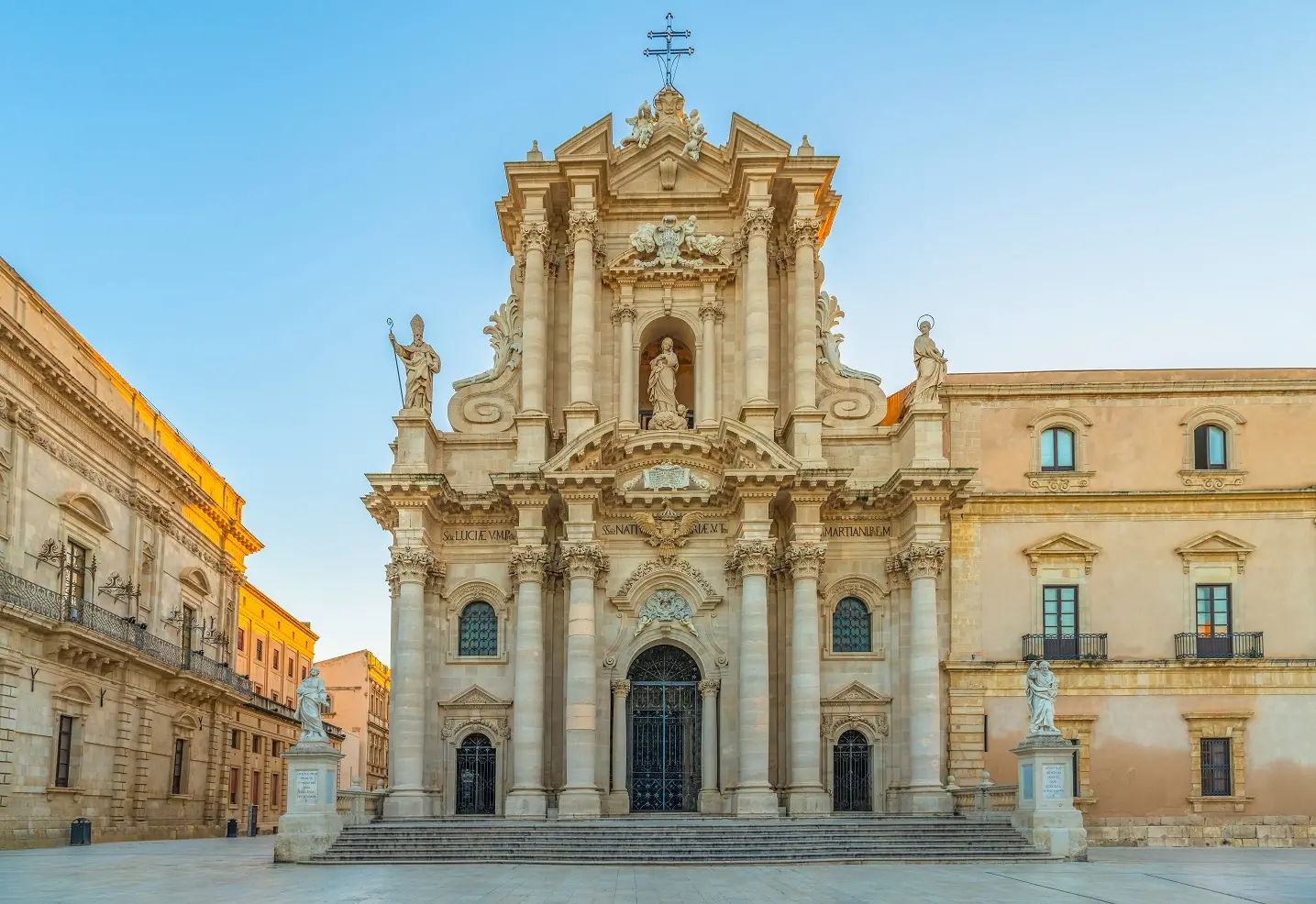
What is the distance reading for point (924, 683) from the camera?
30.6 meters

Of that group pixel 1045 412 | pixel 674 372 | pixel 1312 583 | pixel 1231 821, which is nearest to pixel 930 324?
pixel 1045 412

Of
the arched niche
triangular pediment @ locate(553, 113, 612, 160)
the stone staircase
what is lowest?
the stone staircase

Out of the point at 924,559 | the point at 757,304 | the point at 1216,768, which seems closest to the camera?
the point at 924,559

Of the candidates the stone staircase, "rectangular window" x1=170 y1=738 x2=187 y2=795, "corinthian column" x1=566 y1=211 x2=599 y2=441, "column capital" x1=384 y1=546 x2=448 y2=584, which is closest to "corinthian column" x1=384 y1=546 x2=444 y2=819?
"column capital" x1=384 y1=546 x2=448 y2=584

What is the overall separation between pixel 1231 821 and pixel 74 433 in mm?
28501

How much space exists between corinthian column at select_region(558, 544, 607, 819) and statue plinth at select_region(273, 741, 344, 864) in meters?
5.41

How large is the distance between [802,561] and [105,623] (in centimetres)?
1759

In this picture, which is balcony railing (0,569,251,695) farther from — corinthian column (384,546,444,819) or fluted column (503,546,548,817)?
fluted column (503,546,548,817)

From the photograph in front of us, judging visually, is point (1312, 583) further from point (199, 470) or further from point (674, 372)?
point (199, 470)

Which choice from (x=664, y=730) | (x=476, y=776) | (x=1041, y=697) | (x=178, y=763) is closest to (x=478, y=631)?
(x=476, y=776)

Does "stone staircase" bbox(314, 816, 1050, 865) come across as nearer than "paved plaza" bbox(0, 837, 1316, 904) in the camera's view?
No

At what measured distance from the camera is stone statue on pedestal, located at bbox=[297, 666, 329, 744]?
27.2 m

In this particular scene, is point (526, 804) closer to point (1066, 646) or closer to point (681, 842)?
point (681, 842)

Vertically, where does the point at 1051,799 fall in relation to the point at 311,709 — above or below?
below
